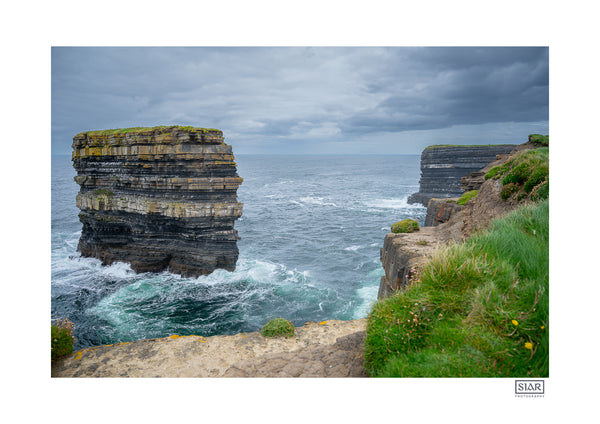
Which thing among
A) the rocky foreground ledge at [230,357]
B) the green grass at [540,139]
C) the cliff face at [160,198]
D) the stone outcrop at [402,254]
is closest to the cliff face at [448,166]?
the green grass at [540,139]

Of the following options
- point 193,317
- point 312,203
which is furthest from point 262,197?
point 193,317

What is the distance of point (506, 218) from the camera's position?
26.7 feet

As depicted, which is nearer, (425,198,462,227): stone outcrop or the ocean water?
(425,198,462,227): stone outcrop

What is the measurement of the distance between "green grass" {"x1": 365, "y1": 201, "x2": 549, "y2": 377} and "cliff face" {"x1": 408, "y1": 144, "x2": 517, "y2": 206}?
193ft

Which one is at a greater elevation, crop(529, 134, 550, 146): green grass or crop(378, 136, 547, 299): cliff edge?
crop(529, 134, 550, 146): green grass

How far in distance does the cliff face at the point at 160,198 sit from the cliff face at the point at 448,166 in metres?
47.3

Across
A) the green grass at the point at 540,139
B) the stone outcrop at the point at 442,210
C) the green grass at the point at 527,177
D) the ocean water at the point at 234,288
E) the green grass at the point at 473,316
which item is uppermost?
the green grass at the point at 540,139

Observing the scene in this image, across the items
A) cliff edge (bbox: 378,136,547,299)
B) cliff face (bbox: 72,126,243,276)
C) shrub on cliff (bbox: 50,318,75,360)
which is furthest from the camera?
cliff face (bbox: 72,126,243,276)

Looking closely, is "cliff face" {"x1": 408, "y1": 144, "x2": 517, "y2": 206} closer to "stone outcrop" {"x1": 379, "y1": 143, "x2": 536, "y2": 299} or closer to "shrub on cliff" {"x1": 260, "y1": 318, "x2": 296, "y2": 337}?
"stone outcrop" {"x1": 379, "y1": 143, "x2": 536, "y2": 299}

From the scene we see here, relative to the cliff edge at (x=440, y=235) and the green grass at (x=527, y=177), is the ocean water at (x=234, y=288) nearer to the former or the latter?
the cliff edge at (x=440, y=235)

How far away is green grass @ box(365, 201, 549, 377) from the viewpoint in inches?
203

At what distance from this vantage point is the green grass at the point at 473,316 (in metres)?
5.16

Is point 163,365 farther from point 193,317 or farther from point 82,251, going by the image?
point 82,251

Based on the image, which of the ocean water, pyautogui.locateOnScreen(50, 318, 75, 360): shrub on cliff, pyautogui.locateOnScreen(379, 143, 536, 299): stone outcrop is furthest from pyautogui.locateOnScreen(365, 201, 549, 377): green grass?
the ocean water
